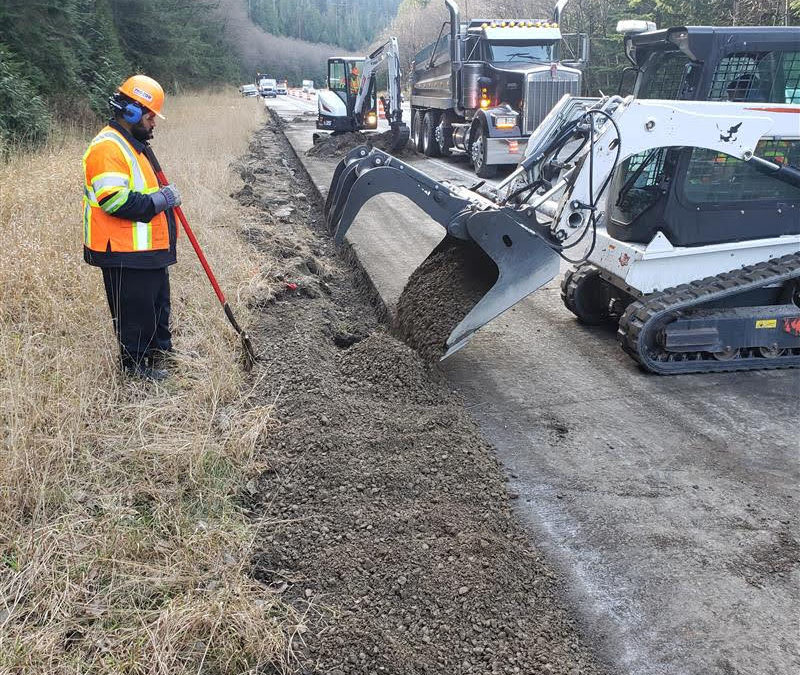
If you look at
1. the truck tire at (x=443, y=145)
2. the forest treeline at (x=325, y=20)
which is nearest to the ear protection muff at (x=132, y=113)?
the truck tire at (x=443, y=145)

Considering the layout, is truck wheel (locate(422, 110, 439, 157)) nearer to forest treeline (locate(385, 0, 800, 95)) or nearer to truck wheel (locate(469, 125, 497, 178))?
truck wheel (locate(469, 125, 497, 178))

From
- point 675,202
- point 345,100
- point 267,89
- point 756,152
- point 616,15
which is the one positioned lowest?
point 267,89

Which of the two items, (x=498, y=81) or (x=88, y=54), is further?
(x=88, y=54)

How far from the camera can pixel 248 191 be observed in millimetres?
11875

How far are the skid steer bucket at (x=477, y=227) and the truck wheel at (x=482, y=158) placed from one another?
10.5m

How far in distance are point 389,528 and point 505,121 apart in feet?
43.9

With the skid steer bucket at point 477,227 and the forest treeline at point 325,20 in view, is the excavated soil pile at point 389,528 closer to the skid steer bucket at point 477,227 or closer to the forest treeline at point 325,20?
the skid steer bucket at point 477,227

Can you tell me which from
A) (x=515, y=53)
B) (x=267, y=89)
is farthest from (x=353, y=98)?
(x=267, y=89)

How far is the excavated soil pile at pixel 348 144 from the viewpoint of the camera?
20203 mm

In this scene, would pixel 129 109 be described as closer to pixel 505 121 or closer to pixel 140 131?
pixel 140 131

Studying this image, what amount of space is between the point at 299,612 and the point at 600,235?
4273 mm

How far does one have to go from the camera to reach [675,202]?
5523mm

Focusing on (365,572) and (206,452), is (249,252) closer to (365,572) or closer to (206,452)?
(206,452)

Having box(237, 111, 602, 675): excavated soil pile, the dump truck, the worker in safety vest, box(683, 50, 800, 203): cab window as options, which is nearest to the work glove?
the worker in safety vest
